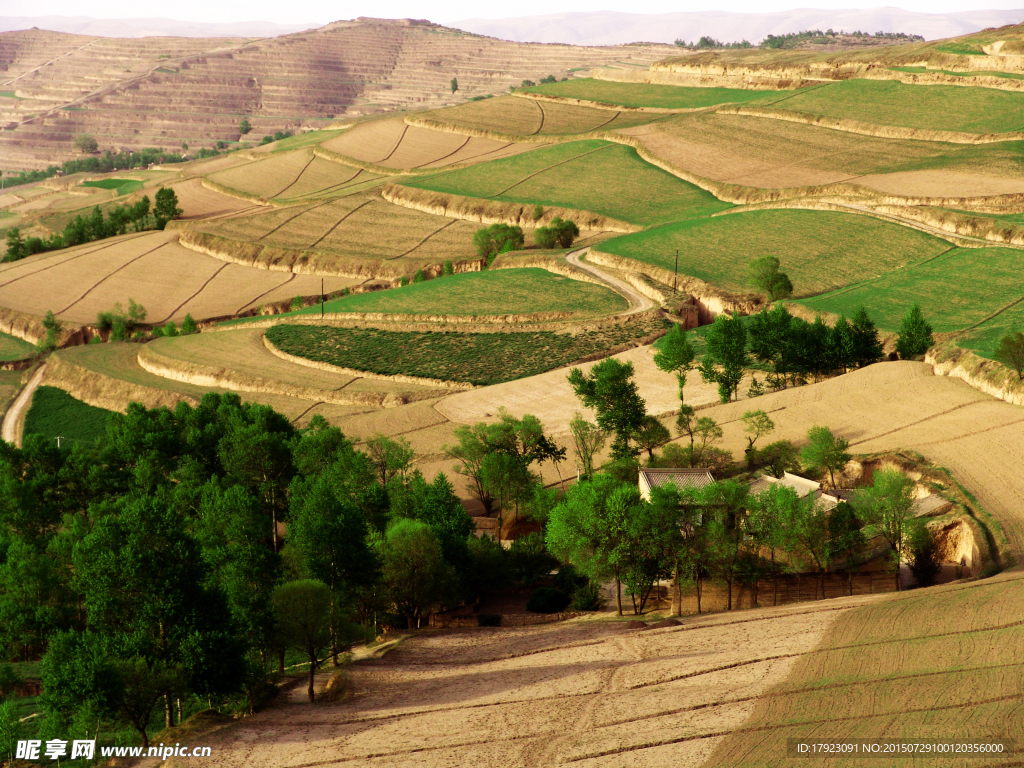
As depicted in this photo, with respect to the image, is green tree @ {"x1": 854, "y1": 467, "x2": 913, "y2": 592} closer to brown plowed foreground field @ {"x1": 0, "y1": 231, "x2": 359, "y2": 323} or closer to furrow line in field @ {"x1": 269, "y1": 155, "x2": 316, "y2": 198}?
brown plowed foreground field @ {"x1": 0, "y1": 231, "x2": 359, "y2": 323}

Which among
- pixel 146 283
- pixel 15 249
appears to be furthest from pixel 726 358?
pixel 15 249

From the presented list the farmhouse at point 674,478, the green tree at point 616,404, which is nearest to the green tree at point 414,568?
the farmhouse at point 674,478

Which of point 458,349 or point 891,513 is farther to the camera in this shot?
point 458,349

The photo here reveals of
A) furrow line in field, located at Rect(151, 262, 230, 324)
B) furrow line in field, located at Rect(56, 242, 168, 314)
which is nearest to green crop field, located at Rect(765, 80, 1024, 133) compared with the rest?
furrow line in field, located at Rect(151, 262, 230, 324)

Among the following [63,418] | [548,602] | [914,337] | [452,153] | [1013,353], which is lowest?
[548,602]

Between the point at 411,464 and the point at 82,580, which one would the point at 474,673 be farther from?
the point at 411,464

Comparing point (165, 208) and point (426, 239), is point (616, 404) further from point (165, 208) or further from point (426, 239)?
point (165, 208)
